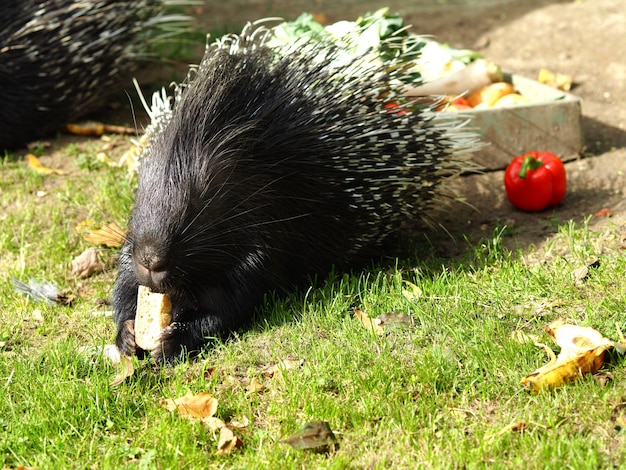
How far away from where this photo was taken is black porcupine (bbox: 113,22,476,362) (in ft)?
10.5

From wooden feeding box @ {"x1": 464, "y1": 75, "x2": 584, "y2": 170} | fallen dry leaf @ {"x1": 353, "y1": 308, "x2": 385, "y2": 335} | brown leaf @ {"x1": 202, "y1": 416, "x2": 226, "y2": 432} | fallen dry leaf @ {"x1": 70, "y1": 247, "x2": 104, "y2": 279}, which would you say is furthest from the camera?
wooden feeding box @ {"x1": 464, "y1": 75, "x2": 584, "y2": 170}

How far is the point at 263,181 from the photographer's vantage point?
3.45 meters

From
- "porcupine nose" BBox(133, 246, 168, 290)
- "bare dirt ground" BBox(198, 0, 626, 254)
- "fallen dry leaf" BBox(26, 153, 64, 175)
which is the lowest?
"bare dirt ground" BBox(198, 0, 626, 254)

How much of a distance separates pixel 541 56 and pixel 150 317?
16.0ft

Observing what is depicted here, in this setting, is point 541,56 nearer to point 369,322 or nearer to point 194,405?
point 369,322

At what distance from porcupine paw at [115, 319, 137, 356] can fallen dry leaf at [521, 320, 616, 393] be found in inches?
59.4

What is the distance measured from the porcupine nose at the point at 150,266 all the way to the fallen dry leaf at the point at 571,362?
4.32 feet

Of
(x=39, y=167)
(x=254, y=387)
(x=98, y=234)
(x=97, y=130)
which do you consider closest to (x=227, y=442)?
(x=254, y=387)

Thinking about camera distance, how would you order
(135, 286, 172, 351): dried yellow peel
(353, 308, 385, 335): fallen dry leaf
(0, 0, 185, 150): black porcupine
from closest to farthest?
(353, 308, 385, 335): fallen dry leaf
(135, 286, 172, 351): dried yellow peel
(0, 0, 185, 150): black porcupine

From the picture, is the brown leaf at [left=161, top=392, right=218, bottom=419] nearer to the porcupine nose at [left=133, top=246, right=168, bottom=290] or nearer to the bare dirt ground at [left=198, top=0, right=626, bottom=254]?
the porcupine nose at [left=133, top=246, right=168, bottom=290]

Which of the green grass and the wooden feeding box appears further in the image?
the wooden feeding box

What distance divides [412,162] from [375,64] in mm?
494

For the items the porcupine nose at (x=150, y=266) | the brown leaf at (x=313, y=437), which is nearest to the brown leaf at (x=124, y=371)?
the porcupine nose at (x=150, y=266)

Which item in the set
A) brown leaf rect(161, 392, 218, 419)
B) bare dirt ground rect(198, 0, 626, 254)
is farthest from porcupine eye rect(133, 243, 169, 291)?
bare dirt ground rect(198, 0, 626, 254)
